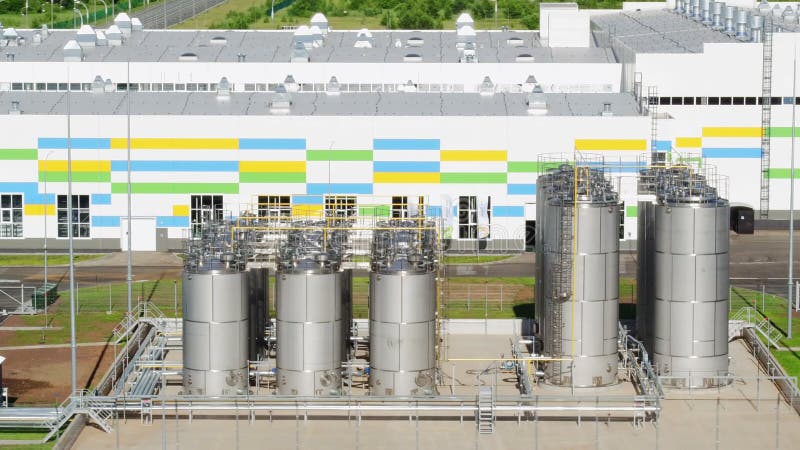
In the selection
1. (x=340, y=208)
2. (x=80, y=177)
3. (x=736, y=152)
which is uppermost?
(x=736, y=152)

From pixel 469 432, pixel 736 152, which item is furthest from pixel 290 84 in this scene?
pixel 469 432

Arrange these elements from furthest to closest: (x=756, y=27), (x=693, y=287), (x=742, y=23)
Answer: (x=742, y=23), (x=756, y=27), (x=693, y=287)

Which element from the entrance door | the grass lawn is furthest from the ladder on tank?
the entrance door

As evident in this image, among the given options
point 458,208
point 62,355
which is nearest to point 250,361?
point 62,355

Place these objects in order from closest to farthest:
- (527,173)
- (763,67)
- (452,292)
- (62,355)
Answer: (62,355) → (452,292) → (527,173) → (763,67)

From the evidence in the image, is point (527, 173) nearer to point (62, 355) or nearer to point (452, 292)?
point (452, 292)

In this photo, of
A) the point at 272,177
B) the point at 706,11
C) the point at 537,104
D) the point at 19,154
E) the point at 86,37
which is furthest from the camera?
the point at 706,11

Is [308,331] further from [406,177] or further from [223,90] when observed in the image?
[223,90]

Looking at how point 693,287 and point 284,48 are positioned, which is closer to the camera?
point 693,287
